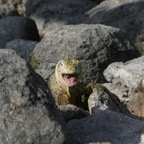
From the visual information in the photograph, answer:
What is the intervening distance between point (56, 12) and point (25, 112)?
30.6 feet

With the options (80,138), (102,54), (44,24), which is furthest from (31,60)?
(44,24)

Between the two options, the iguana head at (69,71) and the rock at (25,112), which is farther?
the iguana head at (69,71)

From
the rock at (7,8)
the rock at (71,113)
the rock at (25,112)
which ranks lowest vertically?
the rock at (7,8)

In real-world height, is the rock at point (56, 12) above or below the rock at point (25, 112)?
below

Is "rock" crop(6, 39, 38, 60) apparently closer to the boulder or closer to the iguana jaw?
the boulder

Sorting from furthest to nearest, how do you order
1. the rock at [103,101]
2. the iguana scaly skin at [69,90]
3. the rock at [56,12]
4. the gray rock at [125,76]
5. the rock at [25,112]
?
the rock at [56,12]
the gray rock at [125,76]
the iguana scaly skin at [69,90]
the rock at [103,101]
the rock at [25,112]

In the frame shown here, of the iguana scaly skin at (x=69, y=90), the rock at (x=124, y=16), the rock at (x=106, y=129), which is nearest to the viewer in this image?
the rock at (x=106, y=129)

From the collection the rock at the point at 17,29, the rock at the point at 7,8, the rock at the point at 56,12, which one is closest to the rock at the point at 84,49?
the rock at the point at 17,29

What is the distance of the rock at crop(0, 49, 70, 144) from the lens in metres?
4.17

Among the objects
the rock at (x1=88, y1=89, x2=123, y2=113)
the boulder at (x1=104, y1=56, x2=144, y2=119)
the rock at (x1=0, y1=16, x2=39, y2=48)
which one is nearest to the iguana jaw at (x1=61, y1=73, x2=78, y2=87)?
the rock at (x1=88, y1=89, x2=123, y2=113)

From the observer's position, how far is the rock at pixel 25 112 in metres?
4.17

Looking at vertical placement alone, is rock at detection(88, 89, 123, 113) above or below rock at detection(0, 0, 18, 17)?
above

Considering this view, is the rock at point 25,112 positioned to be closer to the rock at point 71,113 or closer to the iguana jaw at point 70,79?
the rock at point 71,113

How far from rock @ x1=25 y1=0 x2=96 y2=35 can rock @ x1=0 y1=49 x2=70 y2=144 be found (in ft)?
27.6
